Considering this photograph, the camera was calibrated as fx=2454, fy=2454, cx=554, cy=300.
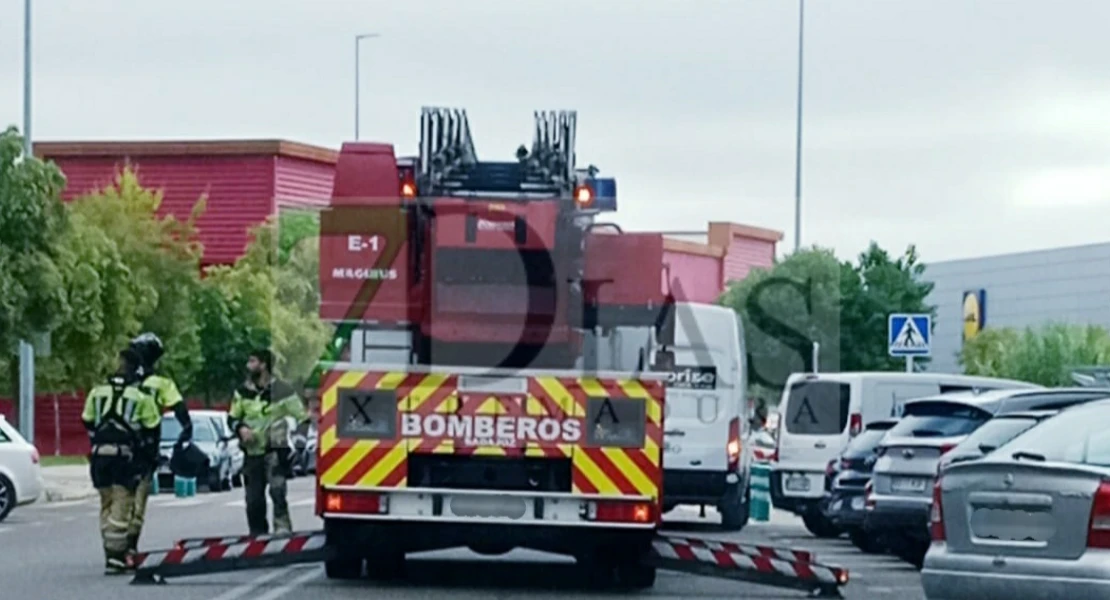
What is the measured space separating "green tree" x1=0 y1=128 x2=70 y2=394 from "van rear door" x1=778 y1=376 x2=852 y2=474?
13669mm

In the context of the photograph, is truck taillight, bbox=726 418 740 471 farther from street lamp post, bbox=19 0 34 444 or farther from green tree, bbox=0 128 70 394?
street lamp post, bbox=19 0 34 444

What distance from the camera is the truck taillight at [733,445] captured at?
2778cm

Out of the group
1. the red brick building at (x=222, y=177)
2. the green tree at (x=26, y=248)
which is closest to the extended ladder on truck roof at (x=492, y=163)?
the green tree at (x=26, y=248)

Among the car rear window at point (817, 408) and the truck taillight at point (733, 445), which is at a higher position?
the car rear window at point (817, 408)

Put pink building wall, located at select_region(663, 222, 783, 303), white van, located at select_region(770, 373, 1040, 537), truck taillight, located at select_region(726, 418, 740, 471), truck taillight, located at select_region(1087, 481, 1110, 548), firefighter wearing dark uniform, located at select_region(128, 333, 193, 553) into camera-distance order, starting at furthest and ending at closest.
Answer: pink building wall, located at select_region(663, 222, 783, 303)
white van, located at select_region(770, 373, 1040, 537)
truck taillight, located at select_region(726, 418, 740, 471)
firefighter wearing dark uniform, located at select_region(128, 333, 193, 553)
truck taillight, located at select_region(1087, 481, 1110, 548)

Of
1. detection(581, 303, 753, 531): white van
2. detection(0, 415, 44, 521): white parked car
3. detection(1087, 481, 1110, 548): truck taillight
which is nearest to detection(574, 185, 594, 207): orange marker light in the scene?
detection(1087, 481, 1110, 548): truck taillight

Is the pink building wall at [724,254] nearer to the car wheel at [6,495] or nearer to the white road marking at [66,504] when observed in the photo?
the white road marking at [66,504]

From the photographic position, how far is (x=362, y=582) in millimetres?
19062

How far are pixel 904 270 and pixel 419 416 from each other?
5117cm

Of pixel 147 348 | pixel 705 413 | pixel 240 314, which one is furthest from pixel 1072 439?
pixel 240 314

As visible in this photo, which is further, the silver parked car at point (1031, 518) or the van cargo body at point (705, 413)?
the van cargo body at point (705, 413)

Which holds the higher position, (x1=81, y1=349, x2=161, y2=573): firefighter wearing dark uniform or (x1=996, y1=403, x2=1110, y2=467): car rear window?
(x1=996, y1=403, x2=1110, y2=467): car rear window

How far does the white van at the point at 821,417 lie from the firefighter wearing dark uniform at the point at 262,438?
8.33 meters

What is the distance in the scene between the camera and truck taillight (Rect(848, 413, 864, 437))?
93.5 feet
